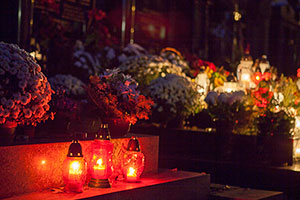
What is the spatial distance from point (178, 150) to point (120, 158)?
3.01 metres

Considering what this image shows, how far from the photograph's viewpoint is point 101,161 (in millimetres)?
4746

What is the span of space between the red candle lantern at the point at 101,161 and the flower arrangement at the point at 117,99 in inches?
29.8

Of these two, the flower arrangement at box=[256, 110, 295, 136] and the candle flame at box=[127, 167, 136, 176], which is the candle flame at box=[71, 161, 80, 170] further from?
the flower arrangement at box=[256, 110, 295, 136]

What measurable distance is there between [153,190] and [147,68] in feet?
15.3

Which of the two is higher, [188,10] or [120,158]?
[188,10]

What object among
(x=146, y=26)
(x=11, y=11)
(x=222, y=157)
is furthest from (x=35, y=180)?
(x=146, y=26)

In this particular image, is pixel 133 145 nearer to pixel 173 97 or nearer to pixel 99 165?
pixel 99 165

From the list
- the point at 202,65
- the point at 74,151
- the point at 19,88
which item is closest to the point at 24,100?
the point at 19,88

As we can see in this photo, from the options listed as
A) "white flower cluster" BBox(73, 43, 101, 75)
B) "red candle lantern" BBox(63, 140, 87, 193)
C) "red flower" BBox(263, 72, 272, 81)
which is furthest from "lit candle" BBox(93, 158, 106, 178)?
"white flower cluster" BBox(73, 43, 101, 75)

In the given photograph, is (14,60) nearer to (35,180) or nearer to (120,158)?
(35,180)

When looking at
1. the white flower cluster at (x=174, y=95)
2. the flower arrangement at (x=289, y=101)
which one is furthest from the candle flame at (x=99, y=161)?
the flower arrangement at (x=289, y=101)

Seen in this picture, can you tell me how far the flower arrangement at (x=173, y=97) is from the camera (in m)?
8.44

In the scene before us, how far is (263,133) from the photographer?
771 centimetres

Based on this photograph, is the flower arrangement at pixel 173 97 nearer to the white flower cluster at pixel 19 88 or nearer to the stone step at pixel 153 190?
the stone step at pixel 153 190
